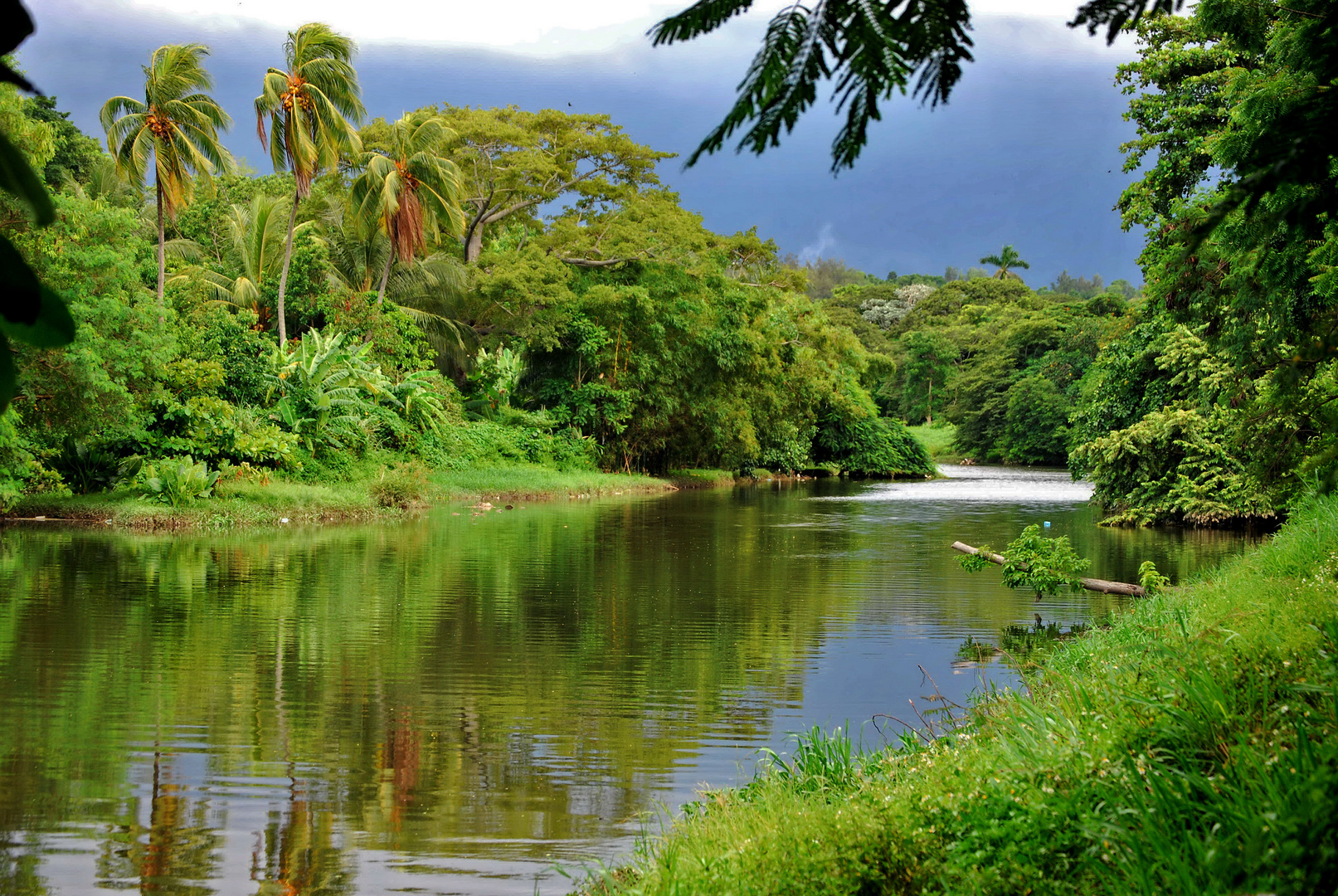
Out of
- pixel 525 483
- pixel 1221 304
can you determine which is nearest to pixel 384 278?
pixel 525 483

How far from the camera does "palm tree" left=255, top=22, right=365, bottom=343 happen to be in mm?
20234

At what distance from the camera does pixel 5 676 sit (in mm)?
7098

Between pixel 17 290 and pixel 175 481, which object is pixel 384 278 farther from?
pixel 17 290

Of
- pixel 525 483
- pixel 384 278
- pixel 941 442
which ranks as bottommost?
pixel 525 483

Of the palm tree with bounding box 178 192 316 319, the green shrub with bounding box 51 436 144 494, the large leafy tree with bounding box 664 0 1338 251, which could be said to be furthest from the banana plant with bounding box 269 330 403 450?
the large leafy tree with bounding box 664 0 1338 251

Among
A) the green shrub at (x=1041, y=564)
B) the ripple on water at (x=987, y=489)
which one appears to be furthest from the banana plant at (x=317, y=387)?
the green shrub at (x=1041, y=564)

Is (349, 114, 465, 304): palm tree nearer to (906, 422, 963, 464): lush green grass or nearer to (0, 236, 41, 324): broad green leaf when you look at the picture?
(0, 236, 41, 324): broad green leaf

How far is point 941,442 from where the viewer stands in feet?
193

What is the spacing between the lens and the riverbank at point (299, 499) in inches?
621

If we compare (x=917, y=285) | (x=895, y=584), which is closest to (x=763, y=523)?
(x=895, y=584)

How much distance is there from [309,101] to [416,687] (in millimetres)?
16620

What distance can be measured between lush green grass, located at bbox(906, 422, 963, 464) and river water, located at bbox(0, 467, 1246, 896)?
42.8 metres

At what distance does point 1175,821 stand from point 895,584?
9678mm

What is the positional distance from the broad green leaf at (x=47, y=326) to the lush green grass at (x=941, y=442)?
57.8 m
